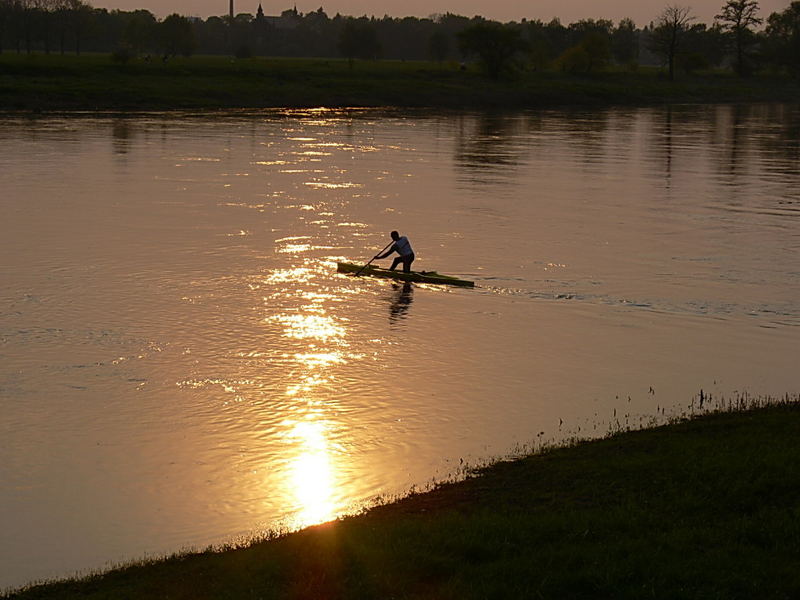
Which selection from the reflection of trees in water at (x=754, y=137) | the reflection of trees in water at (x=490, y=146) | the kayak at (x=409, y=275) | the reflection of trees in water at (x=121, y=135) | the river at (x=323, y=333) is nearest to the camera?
the river at (x=323, y=333)

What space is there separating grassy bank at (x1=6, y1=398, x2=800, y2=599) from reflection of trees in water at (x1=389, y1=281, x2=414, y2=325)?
12867 millimetres

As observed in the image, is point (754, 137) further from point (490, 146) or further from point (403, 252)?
point (403, 252)

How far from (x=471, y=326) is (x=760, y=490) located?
1430 cm

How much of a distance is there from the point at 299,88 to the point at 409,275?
9579 cm

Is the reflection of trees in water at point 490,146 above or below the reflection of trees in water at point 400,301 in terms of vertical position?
above

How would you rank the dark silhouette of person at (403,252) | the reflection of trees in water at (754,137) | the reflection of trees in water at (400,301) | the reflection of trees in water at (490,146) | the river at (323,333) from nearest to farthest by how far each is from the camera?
the river at (323,333), the reflection of trees in water at (400,301), the dark silhouette of person at (403,252), the reflection of trees in water at (490,146), the reflection of trees in water at (754,137)

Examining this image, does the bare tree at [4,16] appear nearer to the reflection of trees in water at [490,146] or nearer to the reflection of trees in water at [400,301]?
the reflection of trees in water at [490,146]

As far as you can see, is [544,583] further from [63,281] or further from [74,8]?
[74,8]

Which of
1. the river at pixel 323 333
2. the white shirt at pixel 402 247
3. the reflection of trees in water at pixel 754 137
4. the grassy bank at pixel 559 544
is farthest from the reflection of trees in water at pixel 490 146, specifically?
the grassy bank at pixel 559 544

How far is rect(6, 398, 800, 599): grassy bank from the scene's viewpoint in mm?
10453

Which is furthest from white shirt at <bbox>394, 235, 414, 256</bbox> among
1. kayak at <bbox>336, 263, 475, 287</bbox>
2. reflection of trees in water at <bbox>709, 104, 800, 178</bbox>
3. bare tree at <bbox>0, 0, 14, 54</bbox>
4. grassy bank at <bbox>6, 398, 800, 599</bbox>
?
bare tree at <bbox>0, 0, 14, 54</bbox>

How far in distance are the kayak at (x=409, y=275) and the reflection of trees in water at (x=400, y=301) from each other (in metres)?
0.29

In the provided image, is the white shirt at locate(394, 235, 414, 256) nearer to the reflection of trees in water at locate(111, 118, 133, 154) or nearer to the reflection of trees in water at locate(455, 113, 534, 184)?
the reflection of trees in water at locate(455, 113, 534, 184)

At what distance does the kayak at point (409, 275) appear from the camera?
102 ft
